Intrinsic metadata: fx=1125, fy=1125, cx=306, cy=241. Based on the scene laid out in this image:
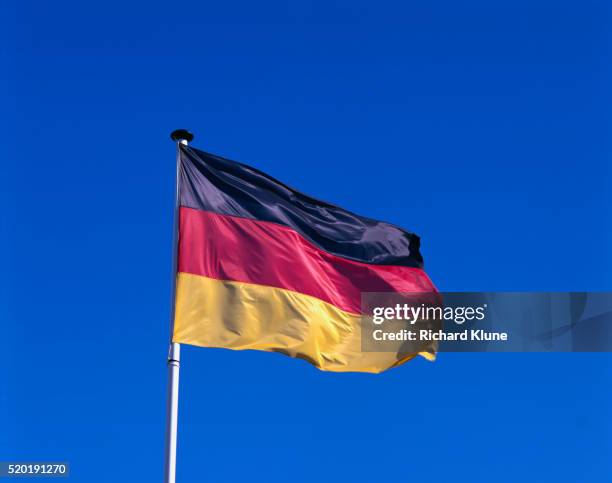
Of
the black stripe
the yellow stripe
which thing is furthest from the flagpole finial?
the yellow stripe

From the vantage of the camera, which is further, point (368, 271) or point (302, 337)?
point (368, 271)

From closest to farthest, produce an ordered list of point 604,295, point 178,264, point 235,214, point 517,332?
point 178,264
point 235,214
point 517,332
point 604,295

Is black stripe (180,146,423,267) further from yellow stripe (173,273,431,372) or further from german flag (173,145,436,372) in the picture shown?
yellow stripe (173,273,431,372)

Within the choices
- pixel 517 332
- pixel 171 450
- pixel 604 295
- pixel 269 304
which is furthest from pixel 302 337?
pixel 604 295

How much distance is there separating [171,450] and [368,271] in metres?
7.07

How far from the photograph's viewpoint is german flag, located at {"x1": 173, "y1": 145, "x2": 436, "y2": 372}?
62.0ft

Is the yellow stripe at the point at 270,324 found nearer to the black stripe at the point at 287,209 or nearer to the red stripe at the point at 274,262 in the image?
the red stripe at the point at 274,262

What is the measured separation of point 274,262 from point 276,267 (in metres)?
0.11

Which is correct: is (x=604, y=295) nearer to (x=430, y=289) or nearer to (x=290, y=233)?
(x=430, y=289)

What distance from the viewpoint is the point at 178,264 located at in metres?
18.7

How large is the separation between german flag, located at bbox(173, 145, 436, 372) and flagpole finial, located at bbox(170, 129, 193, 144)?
0.14m

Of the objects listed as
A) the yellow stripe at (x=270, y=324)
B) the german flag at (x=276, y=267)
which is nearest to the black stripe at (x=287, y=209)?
the german flag at (x=276, y=267)

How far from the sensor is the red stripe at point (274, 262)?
19281mm

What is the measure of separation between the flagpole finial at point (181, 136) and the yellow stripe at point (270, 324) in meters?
2.59
